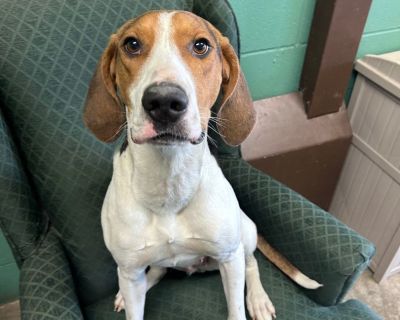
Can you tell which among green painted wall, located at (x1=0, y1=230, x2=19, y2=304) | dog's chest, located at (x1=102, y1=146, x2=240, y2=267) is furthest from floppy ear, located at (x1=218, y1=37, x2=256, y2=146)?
green painted wall, located at (x1=0, y1=230, x2=19, y2=304)

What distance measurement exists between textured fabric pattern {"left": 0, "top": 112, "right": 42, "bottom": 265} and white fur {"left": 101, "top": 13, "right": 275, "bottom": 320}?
235 millimetres

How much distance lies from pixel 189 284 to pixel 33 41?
0.85 metres

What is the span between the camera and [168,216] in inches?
38.9

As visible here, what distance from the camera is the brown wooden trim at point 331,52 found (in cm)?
142

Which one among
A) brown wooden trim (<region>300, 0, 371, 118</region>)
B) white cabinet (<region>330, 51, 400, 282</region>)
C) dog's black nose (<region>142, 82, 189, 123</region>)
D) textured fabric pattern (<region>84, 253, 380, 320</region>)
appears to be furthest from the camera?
white cabinet (<region>330, 51, 400, 282</region>)

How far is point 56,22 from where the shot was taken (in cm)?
106

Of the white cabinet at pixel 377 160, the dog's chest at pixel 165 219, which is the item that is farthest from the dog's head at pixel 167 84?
the white cabinet at pixel 377 160

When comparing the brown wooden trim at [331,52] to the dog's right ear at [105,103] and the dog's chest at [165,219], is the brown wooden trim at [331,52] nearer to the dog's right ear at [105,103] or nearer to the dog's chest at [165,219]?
the dog's chest at [165,219]

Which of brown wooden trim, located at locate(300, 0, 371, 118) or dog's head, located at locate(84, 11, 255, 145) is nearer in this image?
dog's head, located at locate(84, 11, 255, 145)

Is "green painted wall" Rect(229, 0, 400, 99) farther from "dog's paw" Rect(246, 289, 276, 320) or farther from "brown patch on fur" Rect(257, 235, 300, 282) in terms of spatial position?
"dog's paw" Rect(246, 289, 276, 320)

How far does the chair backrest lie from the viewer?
105 centimetres

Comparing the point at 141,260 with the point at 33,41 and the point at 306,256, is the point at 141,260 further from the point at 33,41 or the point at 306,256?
the point at 33,41

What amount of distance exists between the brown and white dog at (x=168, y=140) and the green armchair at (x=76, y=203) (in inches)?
6.0

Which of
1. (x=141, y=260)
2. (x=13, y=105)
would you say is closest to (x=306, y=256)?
(x=141, y=260)
